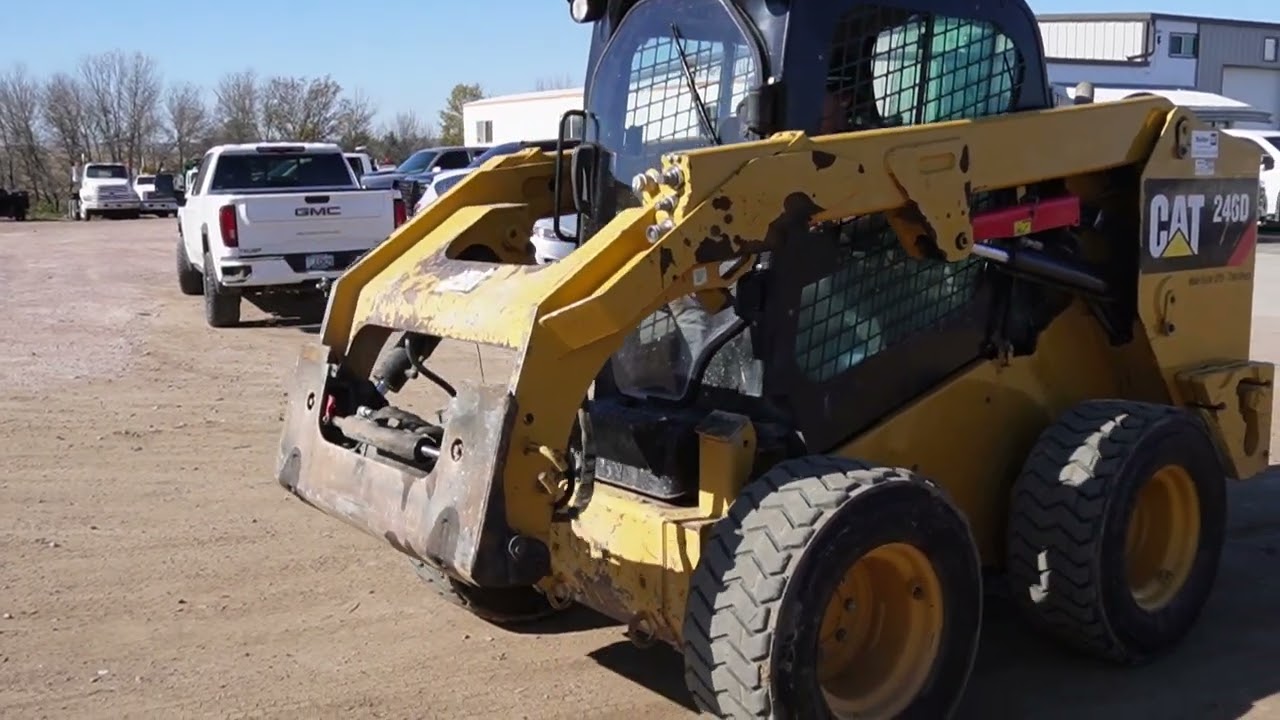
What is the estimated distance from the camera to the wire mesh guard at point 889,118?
4.51m

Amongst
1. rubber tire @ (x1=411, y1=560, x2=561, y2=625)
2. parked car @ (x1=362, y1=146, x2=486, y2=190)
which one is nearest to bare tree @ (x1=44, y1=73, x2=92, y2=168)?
parked car @ (x1=362, y1=146, x2=486, y2=190)

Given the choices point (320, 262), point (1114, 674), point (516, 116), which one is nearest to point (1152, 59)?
point (516, 116)

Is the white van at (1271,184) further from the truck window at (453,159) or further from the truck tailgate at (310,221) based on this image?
the truck tailgate at (310,221)

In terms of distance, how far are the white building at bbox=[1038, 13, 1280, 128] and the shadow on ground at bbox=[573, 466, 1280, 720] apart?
37425 mm

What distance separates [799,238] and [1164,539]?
79.6 inches

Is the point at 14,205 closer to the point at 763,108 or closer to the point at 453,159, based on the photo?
the point at 453,159

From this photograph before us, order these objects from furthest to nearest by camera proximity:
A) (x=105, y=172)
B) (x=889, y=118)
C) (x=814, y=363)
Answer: (x=105, y=172) → (x=889, y=118) → (x=814, y=363)

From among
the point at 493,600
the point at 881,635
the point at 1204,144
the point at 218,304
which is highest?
the point at 1204,144

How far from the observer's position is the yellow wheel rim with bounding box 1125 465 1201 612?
16.9 ft

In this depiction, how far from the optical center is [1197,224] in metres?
5.50

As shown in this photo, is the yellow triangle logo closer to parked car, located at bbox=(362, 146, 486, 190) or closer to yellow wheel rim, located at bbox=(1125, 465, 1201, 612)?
yellow wheel rim, located at bbox=(1125, 465, 1201, 612)

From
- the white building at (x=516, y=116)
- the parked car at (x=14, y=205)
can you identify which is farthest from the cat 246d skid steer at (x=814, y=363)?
the parked car at (x=14, y=205)

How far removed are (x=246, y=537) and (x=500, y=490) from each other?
10.6 feet

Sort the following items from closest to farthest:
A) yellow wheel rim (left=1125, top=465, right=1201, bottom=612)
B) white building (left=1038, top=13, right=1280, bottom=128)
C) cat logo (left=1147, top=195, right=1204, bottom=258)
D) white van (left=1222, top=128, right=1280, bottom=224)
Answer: yellow wheel rim (left=1125, top=465, right=1201, bottom=612), cat logo (left=1147, top=195, right=1204, bottom=258), white van (left=1222, top=128, right=1280, bottom=224), white building (left=1038, top=13, right=1280, bottom=128)
